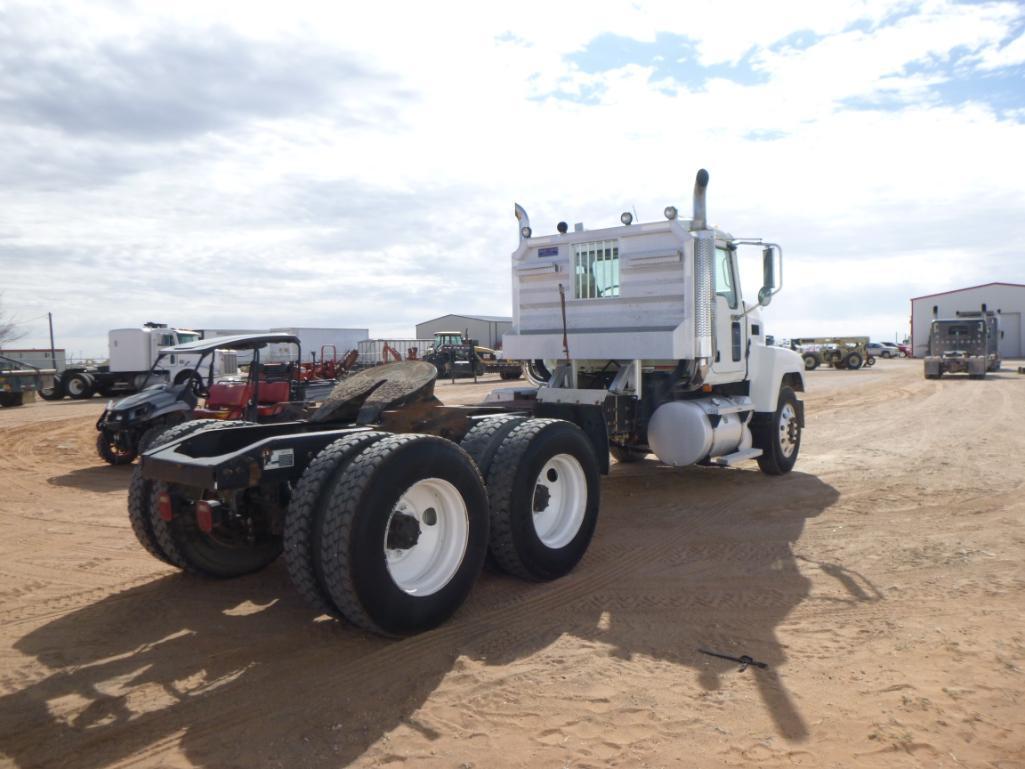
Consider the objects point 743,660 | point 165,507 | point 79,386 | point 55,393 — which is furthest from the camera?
point 55,393

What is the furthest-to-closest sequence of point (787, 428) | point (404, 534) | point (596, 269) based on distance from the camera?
point (787, 428) < point (596, 269) < point (404, 534)

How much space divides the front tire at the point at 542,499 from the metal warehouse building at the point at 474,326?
56.5 m

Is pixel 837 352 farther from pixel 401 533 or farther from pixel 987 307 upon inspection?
pixel 401 533

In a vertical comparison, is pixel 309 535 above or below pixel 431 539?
above

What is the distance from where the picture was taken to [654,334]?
25.9 feet

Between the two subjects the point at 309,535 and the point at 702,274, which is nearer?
the point at 309,535

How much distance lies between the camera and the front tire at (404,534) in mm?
4227

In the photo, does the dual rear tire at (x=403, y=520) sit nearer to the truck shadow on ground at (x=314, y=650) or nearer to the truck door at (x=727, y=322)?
the truck shadow on ground at (x=314, y=650)

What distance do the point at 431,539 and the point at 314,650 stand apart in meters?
0.96

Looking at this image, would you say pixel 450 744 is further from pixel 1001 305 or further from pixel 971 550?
pixel 1001 305

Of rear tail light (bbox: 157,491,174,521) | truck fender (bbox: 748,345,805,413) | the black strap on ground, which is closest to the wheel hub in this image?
rear tail light (bbox: 157,491,174,521)

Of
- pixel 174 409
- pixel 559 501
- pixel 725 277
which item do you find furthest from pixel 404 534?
pixel 174 409

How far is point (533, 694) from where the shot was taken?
12.7 ft

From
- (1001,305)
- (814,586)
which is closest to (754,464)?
(814,586)
